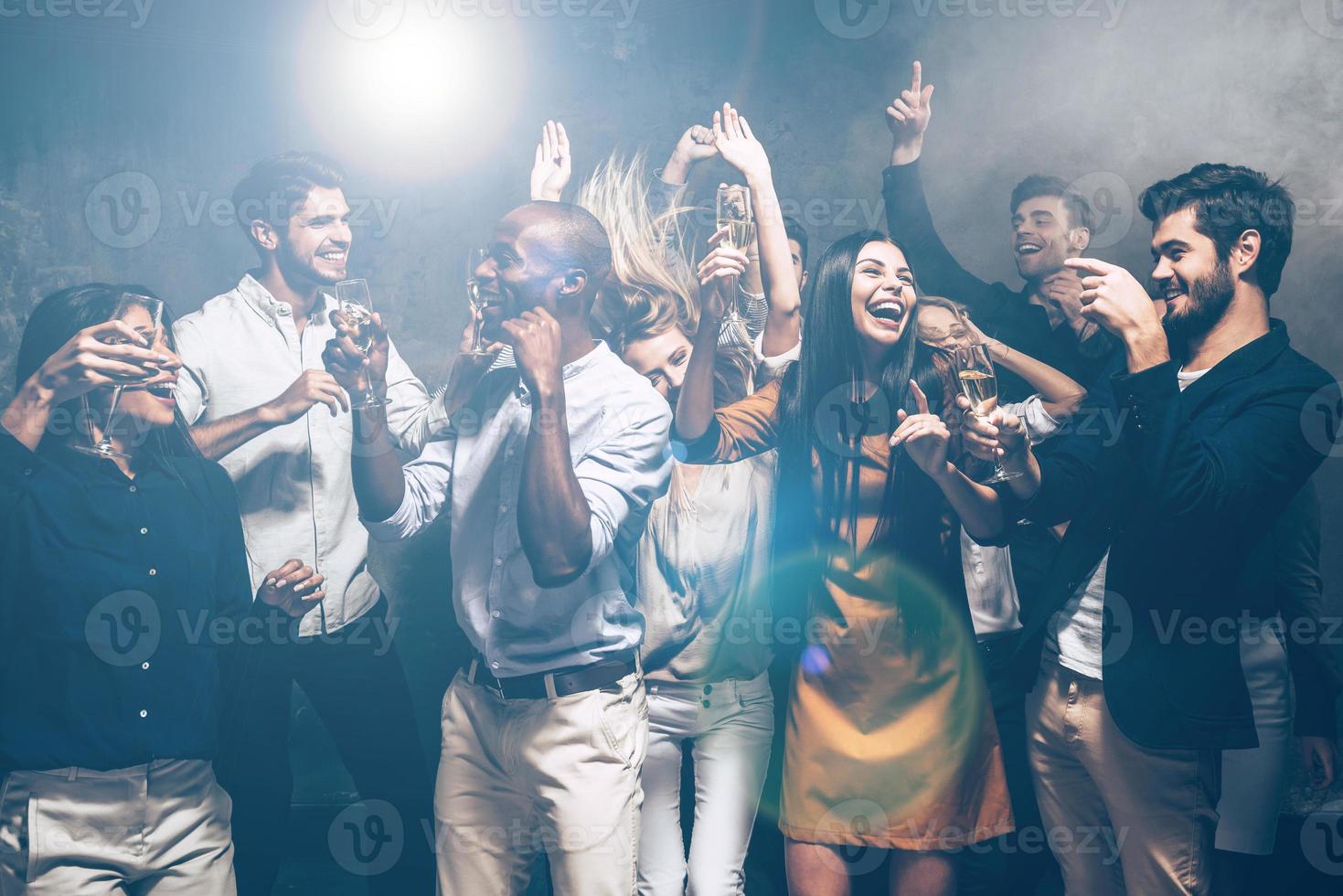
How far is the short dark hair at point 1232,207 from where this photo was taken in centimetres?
291

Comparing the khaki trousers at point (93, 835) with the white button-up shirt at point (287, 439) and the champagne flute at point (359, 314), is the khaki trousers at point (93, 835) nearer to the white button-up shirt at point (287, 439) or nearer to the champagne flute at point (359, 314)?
the white button-up shirt at point (287, 439)

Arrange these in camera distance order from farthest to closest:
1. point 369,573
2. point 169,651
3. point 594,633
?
point 369,573, point 169,651, point 594,633

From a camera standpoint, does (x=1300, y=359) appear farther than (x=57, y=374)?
No

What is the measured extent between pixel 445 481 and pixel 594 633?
61cm


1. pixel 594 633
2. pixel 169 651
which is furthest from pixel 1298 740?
pixel 169 651

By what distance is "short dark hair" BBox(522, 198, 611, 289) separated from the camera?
3.02 metres

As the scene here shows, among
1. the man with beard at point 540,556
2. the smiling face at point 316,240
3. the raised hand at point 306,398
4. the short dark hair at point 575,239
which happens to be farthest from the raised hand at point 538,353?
the smiling face at point 316,240

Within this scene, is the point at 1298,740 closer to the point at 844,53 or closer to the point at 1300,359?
the point at 1300,359

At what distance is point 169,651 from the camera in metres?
2.96

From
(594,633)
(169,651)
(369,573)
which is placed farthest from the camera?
(369,573)

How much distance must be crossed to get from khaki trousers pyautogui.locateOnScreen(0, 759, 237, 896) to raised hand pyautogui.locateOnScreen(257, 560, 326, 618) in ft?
1.70

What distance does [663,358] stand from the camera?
307cm

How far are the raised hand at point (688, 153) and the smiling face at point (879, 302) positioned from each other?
581 mm

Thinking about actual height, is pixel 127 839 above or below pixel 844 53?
below
